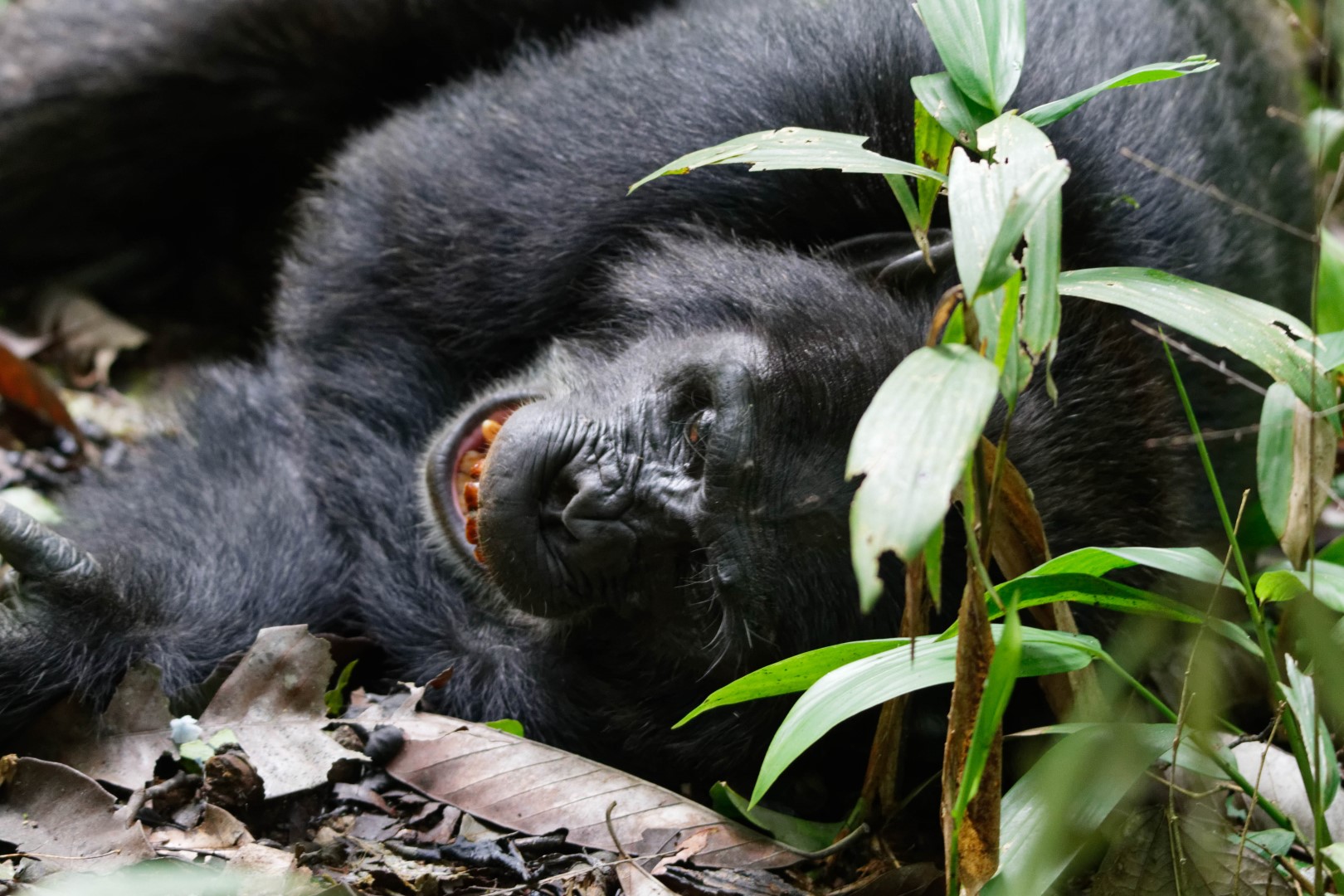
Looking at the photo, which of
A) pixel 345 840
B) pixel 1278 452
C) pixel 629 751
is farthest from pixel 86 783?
pixel 1278 452

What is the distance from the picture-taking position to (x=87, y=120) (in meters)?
3.96

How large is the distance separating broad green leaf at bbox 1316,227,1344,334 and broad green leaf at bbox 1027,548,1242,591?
1.21 metres

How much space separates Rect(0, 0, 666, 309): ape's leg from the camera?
12.7 feet

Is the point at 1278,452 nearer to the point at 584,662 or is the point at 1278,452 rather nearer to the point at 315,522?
the point at 584,662

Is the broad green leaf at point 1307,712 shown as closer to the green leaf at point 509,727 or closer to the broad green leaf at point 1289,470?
the broad green leaf at point 1289,470

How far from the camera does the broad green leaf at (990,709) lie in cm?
158

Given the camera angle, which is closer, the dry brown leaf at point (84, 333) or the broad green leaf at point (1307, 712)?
the broad green leaf at point (1307, 712)

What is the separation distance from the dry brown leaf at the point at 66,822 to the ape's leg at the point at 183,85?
2.31 m

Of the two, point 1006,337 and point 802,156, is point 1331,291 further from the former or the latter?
point 1006,337

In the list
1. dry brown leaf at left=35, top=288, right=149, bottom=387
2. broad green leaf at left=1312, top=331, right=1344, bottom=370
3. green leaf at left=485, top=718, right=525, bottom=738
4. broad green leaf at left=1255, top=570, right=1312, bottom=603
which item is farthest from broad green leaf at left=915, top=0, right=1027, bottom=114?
dry brown leaf at left=35, top=288, right=149, bottom=387

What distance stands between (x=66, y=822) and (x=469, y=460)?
48.4 inches

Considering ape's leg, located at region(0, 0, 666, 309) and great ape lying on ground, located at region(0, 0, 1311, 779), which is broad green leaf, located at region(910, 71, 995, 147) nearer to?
great ape lying on ground, located at region(0, 0, 1311, 779)

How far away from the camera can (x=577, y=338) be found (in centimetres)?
313

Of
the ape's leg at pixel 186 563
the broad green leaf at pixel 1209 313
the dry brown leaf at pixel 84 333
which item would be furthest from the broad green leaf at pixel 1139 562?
the dry brown leaf at pixel 84 333
